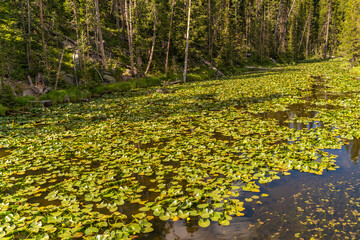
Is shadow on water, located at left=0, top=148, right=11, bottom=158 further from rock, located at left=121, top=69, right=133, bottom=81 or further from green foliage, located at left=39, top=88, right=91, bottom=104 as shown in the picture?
rock, located at left=121, top=69, right=133, bottom=81

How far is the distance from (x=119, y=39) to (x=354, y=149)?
36259 millimetres

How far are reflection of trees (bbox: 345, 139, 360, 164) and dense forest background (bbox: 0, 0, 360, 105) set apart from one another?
2189 cm

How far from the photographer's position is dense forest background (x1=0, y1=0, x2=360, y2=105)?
2083cm

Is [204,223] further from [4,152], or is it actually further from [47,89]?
[47,89]

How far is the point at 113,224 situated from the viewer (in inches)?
177

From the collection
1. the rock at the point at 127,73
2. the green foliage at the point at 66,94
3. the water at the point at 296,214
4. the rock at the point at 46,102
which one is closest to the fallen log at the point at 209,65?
the rock at the point at 127,73

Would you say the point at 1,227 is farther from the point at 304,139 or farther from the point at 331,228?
the point at 304,139

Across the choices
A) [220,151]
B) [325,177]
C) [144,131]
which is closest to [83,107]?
[144,131]

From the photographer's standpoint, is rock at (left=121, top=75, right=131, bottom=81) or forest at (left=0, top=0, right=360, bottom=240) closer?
forest at (left=0, top=0, right=360, bottom=240)

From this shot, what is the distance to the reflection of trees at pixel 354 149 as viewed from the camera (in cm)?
718

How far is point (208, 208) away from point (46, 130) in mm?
10331

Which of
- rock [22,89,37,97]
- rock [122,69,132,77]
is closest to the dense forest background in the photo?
rock [122,69,132,77]

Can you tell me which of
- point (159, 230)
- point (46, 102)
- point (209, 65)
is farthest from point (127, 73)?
point (159, 230)

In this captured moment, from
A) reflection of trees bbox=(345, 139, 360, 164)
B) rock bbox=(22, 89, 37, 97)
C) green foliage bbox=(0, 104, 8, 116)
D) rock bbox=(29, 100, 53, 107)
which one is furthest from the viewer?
rock bbox=(22, 89, 37, 97)
